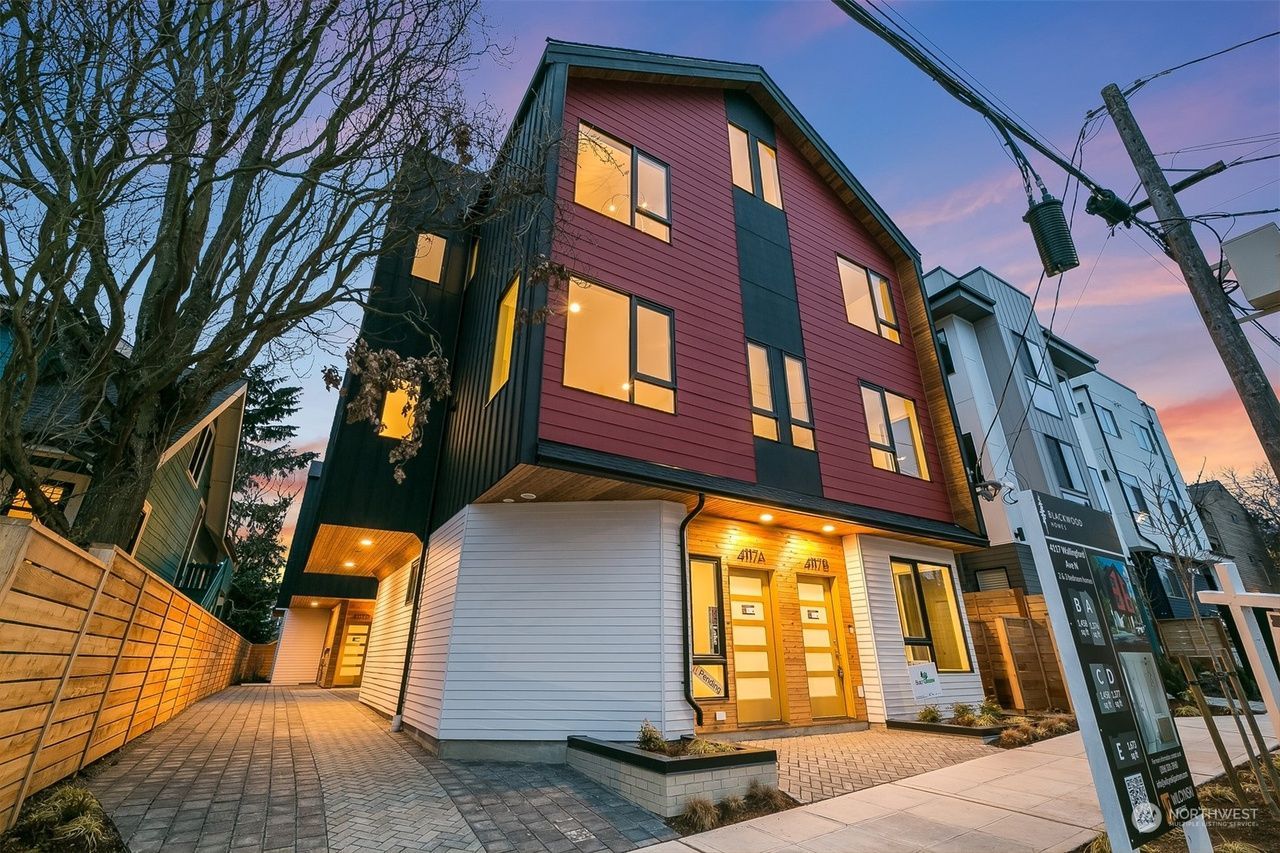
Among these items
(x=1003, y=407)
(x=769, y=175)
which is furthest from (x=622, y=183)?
(x=1003, y=407)

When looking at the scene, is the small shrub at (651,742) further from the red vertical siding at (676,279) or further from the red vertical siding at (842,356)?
the red vertical siding at (842,356)

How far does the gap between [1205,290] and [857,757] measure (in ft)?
20.2

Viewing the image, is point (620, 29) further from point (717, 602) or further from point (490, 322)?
point (717, 602)

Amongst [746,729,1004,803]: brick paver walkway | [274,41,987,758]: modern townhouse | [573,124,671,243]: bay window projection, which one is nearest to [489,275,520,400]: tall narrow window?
[274,41,987,758]: modern townhouse

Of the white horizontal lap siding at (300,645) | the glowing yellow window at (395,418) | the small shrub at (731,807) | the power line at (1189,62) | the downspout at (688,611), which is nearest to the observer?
the small shrub at (731,807)

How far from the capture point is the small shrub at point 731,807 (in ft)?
15.1

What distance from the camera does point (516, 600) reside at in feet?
22.8

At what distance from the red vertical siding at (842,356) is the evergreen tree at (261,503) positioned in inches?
897

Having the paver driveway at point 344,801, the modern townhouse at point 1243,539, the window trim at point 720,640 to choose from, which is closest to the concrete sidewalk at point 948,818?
the paver driveway at point 344,801

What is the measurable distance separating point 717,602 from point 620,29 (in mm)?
9868

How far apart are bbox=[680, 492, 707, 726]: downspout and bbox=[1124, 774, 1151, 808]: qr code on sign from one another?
4.26 meters

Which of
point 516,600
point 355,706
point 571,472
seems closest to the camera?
point 571,472

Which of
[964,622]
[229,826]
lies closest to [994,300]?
[964,622]

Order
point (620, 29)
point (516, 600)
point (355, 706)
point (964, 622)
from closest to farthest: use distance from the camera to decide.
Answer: point (516, 600), point (620, 29), point (964, 622), point (355, 706)
